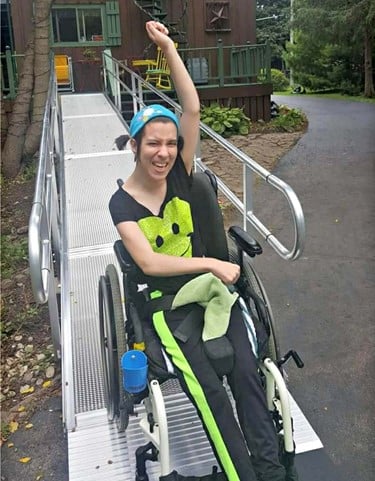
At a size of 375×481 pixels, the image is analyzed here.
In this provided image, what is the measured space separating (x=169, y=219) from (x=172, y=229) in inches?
1.7

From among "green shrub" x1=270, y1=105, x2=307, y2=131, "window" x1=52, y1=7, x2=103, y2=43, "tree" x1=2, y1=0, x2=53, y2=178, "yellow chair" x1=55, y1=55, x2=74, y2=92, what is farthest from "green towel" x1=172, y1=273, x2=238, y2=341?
"window" x1=52, y1=7, x2=103, y2=43

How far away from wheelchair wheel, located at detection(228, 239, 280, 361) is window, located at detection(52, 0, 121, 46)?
978cm

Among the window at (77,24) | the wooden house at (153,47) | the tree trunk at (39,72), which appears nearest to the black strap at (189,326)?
the tree trunk at (39,72)

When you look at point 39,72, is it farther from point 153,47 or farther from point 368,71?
point 368,71

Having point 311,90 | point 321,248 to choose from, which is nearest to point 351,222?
point 321,248

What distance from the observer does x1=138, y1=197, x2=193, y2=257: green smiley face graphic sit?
2.26 metres

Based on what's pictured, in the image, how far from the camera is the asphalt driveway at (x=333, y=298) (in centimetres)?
272

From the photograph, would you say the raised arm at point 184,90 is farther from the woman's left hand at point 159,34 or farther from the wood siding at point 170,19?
the wood siding at point 170,19

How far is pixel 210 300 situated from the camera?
2.12 metres

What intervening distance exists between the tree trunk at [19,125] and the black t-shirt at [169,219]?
624cm

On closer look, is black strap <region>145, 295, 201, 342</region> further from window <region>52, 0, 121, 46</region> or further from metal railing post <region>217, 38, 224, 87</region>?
window <region>52, 0, 121, 46</region>

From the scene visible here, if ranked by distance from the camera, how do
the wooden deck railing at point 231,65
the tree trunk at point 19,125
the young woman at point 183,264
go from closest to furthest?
the young woman at point 183,264 < the tree trunk at point 19,125 < the wooden deck railing at point 231,65

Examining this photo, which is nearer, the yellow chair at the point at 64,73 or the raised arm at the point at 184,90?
the raised arm at the point at 184,90

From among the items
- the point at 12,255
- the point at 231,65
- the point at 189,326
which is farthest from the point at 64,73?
the point at 189,326
